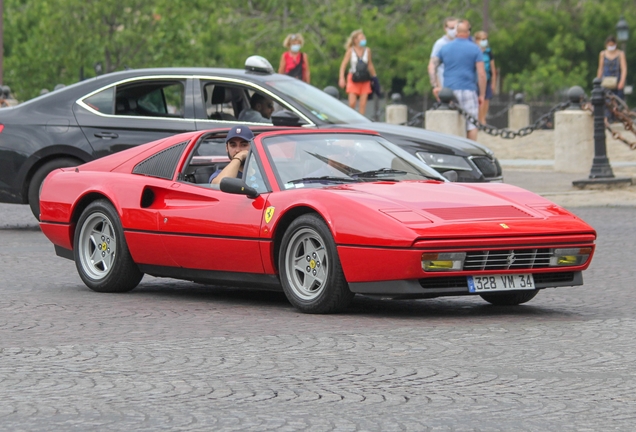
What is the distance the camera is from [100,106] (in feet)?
46.3

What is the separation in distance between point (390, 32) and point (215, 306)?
49.2 meters

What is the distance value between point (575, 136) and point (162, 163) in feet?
42.3

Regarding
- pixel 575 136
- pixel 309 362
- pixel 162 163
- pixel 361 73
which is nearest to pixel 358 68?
pixel 361 73

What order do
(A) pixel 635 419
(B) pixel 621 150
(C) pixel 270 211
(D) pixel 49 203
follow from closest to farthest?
(A) pixel 635 419 → (C) pixel 270 211 → (D) pixel 49 203 → (B) pixel 621 150

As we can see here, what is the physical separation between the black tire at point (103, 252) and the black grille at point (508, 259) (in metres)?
2.70

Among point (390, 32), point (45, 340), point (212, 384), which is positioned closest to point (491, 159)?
point (45, 340)

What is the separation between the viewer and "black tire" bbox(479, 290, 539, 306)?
8688mm

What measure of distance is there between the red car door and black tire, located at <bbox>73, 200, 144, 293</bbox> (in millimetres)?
445

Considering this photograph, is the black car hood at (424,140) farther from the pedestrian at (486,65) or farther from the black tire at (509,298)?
the pedestrian at (486,65)

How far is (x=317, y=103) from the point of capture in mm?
14117

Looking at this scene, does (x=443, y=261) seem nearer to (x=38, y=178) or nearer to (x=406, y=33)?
(x=38, y=178)

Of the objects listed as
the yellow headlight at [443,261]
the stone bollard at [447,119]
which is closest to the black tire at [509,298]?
the yellow headlight at [443,261]

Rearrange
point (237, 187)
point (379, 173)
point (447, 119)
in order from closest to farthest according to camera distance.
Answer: point (237, 187) → point (379, 173) → point (447, 119)

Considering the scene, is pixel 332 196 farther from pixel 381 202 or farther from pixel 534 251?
pixel 534 251
